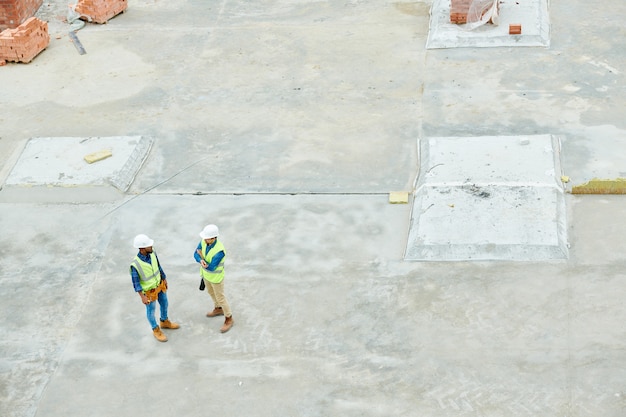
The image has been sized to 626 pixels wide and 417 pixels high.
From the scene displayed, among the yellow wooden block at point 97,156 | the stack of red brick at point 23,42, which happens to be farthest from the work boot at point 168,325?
the stack of red brick at point 23,42

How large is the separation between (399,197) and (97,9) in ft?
29.7

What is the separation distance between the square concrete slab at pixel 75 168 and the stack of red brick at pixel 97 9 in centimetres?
495

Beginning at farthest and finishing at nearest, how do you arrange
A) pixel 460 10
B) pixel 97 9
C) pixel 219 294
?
pixel 97 9 → pixel 460 10 → pixel 219 294

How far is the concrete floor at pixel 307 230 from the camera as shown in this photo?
30.1 ft

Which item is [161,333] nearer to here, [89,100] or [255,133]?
[255,133]

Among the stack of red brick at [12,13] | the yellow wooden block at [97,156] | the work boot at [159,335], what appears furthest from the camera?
the stack of red brick at [12,13]

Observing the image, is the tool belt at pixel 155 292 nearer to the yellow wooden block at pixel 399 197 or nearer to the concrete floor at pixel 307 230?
the concrete floor at pixel 307 230

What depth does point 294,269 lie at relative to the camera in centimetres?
1089

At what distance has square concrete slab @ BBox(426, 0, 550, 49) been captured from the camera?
15906 mm

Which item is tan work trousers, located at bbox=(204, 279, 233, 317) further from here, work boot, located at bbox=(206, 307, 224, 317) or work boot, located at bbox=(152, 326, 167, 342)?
work boot, located at bbox=(152, 326, 167, 342)

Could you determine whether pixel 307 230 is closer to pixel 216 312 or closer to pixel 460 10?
pixel 216 312

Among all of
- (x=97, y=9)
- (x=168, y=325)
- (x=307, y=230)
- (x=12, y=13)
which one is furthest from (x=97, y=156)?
(x=12, y=13)

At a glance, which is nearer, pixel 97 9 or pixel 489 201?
pixel 489 201

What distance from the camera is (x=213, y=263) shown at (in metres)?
9.49
